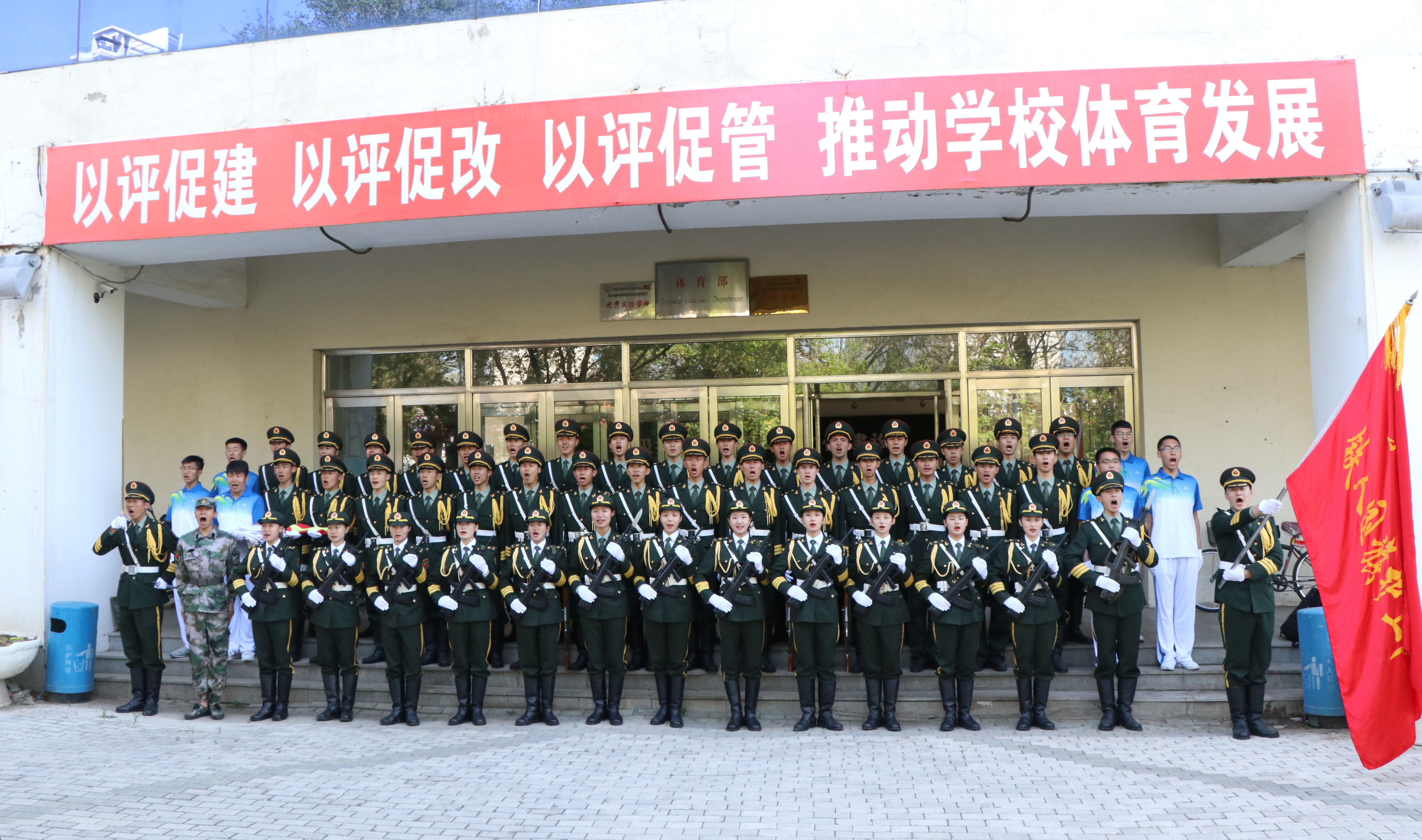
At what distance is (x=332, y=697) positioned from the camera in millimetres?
7055

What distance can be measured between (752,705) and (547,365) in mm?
4719

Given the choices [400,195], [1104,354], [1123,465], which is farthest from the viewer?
[1104,354]

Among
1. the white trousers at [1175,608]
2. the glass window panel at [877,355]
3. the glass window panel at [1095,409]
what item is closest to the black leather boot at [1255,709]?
the white trousers at [1175,608]

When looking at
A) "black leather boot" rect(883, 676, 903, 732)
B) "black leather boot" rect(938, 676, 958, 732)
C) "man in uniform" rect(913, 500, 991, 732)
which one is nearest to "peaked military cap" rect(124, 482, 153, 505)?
"black leather boot" rect(883, 676, 903, 732)

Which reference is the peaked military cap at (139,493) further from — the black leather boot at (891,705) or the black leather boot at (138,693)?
the black leather boot at (891,705)

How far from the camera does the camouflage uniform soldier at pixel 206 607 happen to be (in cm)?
712

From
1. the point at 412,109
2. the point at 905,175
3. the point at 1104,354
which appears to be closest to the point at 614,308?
the point at 412,109

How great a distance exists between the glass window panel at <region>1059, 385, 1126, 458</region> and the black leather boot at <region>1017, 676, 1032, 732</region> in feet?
11.5

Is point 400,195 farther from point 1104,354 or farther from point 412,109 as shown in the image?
point 1104,354

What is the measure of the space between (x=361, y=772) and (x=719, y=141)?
466 cm

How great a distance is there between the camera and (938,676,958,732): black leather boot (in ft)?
21.1

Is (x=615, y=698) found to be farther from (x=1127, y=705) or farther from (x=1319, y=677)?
(x=1319, y=677)

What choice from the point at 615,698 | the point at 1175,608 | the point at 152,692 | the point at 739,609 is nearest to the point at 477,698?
the point at 615,698

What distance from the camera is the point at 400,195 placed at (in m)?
7.13
